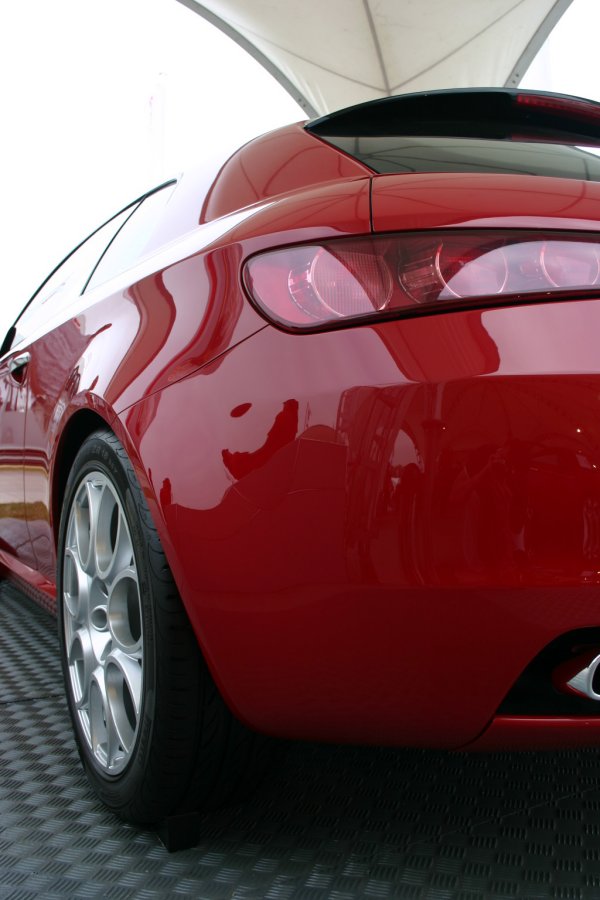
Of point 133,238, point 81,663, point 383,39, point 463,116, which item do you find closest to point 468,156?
point 463,116

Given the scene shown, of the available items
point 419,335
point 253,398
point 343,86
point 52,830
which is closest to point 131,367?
point 253,398

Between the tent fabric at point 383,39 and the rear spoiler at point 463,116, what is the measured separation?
1482 centimetres

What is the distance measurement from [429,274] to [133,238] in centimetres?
116

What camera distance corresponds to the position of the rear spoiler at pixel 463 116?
160cm

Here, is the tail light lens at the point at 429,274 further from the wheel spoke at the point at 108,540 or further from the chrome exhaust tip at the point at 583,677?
the wheel spoke at the point at 108,540

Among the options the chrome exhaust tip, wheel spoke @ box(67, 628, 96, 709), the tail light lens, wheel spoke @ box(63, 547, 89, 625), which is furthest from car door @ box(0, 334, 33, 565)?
the chrome exhaust tip

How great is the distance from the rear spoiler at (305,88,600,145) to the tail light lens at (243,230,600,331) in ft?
1.69

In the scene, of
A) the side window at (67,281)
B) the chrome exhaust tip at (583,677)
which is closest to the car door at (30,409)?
the side window at (67,281)

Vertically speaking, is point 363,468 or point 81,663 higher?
point 363,468

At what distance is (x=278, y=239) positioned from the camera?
4.03ft

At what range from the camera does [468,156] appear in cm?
143

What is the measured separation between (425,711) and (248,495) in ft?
1.21

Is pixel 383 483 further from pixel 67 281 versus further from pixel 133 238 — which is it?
pixel 67 281

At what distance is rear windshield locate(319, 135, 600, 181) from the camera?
4.52ft
